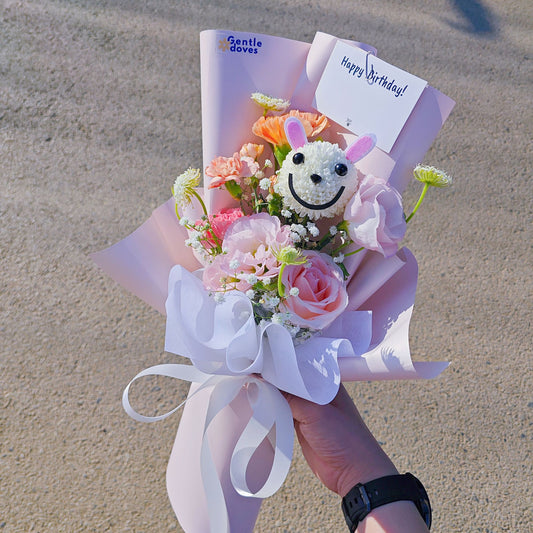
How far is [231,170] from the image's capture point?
88 centimetres

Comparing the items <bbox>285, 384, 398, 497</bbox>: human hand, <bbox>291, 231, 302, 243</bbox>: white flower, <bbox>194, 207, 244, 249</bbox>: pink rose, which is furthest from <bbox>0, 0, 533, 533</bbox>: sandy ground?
<bbox>291, 231, 302, 243</bbox>: white flower

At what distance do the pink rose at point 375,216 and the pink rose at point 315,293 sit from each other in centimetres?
8

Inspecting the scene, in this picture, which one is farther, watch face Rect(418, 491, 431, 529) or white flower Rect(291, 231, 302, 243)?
watch face Rect(418, 491, 431, 529)

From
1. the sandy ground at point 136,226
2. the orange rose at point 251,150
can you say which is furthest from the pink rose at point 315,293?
the sandy ground at point 136,226

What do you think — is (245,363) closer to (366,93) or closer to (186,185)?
(186,185)

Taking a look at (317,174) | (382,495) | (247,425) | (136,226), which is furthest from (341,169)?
(136,226)

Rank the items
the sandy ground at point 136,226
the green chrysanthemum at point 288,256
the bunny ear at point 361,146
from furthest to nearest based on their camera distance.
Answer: the sandy ground at point 136,226 → the bunny ear at point 361,146 → the green chrysanthemum at point 288,256

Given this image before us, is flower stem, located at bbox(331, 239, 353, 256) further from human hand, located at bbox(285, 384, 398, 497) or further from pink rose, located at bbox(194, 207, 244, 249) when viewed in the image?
human hand, located at bbox(285, 384, 398, 497)

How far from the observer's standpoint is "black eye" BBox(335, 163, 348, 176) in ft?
2.76

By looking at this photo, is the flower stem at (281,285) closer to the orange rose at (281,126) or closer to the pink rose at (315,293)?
the pink rose at (315,293)

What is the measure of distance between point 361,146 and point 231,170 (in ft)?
0.72

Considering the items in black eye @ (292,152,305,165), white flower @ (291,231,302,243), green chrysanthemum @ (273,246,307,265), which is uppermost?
black eye @ (292,152,305,165)

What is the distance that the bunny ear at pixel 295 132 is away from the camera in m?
0.86

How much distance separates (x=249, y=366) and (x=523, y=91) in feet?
6.79
